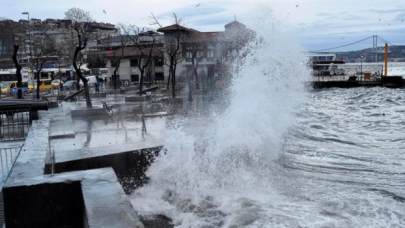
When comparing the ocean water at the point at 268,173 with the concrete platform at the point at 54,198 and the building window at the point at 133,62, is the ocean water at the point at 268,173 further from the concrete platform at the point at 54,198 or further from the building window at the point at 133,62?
the building window at the point at 133,62

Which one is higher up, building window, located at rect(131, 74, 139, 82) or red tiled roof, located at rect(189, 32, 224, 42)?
red tiled roof, located at rect(189, 32, 224, 42)

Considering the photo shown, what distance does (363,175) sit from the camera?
30.1ft

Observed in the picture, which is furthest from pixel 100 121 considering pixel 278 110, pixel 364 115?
pixel 364 115

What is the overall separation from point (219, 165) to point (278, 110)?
709 centimetres

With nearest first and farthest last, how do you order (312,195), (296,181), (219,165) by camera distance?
(312,195), (296,181), (219,165)

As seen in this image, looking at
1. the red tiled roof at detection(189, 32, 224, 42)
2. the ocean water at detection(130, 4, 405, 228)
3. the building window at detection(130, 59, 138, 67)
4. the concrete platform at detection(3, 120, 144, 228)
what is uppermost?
the red tiled roof at detection(189, 32, 224, 42)

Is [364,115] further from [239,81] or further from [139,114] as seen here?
[139,114]

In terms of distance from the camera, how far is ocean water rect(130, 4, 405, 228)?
6.75m

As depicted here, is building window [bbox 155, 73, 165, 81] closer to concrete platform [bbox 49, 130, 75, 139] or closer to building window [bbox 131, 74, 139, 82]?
building window [bbox 131, 74, 139, 82]

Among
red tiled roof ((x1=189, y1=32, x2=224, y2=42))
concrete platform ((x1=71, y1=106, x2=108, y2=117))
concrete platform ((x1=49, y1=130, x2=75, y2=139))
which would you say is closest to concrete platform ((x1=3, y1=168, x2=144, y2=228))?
concrete platform ((x1=49, y1=130, x2=75, y2=139))

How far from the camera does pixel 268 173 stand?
9.30 metres

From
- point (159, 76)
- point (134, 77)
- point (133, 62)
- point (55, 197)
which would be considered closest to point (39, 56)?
point (133, 62)

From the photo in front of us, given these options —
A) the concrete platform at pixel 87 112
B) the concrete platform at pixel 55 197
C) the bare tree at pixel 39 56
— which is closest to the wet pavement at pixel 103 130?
the concrete platform at pixel 87 112

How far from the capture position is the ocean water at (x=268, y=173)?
6.75 meters
